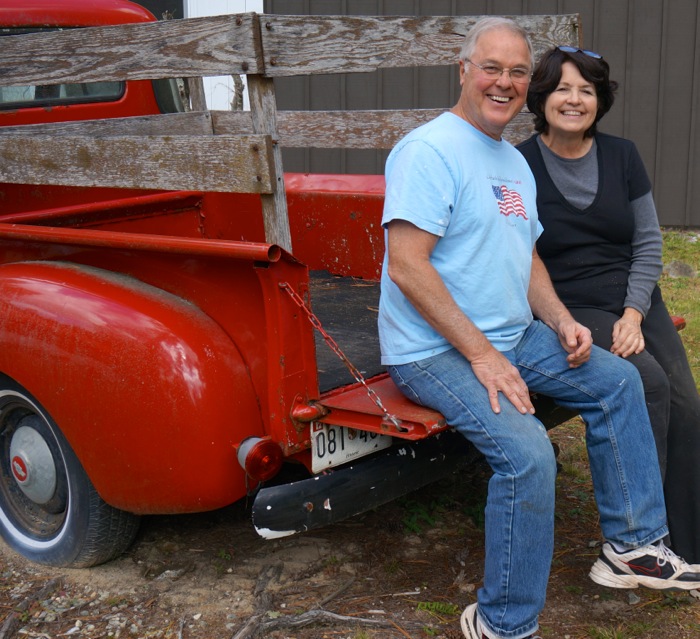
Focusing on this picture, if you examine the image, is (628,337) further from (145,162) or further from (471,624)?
(145,162)

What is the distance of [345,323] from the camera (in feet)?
11.6

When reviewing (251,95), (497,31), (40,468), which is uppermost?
(497,31)

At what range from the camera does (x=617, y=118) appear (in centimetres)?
833

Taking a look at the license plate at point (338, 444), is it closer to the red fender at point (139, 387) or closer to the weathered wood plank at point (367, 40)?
the red fender at point (139, 387)

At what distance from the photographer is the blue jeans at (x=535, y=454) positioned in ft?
→ 7.70

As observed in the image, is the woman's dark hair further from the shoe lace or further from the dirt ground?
the dirt ground

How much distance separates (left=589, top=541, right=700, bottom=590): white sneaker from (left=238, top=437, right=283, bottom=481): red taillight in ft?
3.36

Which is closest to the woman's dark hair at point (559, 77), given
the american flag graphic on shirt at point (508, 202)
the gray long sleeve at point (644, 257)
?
the gray long sleeve at point (644, 257)

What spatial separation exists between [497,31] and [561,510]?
188 cm

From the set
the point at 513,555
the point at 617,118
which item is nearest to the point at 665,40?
the point at 617,118

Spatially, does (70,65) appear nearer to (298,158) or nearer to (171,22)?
(171,22)

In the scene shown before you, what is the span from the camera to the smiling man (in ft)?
7.77

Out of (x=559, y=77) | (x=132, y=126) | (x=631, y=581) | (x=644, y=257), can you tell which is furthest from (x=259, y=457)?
(x=132, y=126)

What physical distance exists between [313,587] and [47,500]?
Result: 93 centimetres
